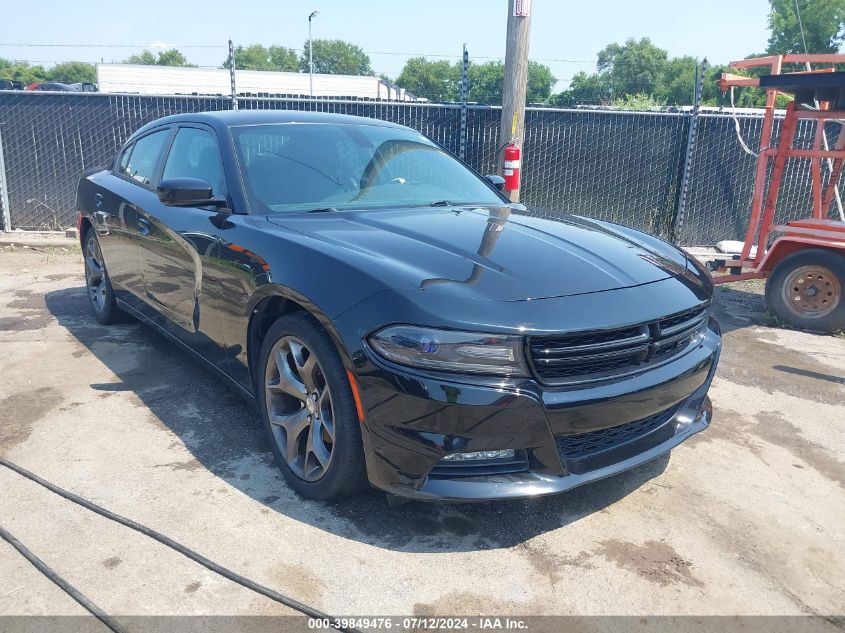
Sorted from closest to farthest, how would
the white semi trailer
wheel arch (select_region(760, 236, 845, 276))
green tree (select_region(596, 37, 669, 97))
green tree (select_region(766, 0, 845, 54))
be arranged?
wheel arch (select_region(760, 236, 845, 276)) → the white semi trailer → green tree (select_region(766, 0, 845, 54)) → green tree (select_region(596, 37, 669, 97))

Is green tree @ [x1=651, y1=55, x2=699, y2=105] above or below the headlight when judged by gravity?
above

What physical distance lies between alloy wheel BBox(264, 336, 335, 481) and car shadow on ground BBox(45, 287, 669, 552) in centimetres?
18

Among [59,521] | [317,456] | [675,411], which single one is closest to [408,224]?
[317,456]

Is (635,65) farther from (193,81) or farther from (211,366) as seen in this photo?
(211,366)

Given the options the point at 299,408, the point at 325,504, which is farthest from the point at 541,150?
the point at 325,504

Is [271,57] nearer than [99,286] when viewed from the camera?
No

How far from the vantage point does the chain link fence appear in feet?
30.4

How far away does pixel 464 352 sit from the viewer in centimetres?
232

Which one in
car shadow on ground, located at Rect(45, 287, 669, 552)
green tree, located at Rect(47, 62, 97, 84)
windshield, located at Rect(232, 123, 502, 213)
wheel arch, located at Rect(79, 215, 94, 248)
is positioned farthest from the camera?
green tree, located at Rect(47, 62, 97, 84)

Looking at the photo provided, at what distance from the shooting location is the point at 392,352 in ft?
7.76

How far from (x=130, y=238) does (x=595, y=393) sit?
3.33 m

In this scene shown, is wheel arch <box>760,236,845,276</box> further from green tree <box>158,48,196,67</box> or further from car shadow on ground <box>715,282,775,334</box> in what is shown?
green tree <box>158,48,196,67</box>

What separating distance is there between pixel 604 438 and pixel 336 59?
354 ft

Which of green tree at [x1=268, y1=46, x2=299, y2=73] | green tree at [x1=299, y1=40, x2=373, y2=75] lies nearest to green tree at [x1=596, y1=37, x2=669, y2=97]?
green tree at [x1=299, y1=40, x2=373, y2=75]
